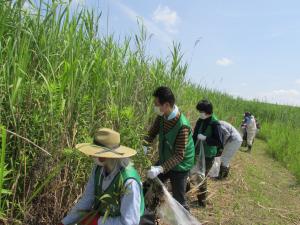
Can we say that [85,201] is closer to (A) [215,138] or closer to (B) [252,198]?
(A) [215,138]

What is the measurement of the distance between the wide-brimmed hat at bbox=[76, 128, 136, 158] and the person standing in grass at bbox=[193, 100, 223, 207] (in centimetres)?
283

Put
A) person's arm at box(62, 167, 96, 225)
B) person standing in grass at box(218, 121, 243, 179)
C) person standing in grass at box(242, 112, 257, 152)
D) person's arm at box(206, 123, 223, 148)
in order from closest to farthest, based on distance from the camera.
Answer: person's arm at box(62, 167, 96, 225) → person's arm at box(206, 123, 223, 148) → person standing in grass at box(218, 121, 243, 179) → person standing in grass at box(242, 112, 257, 152)

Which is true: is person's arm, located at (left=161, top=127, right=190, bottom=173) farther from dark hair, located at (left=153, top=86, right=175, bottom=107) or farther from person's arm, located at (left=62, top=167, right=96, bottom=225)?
person's arm, located at (left=62, top=167, right=96, bottom=225)

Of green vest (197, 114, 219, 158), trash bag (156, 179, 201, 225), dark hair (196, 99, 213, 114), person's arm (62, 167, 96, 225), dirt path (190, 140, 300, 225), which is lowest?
dirt path (190, 140, 300, 225)

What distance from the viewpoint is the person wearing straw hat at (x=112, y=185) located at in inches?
90.9

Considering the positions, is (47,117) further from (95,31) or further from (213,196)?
(213,196)

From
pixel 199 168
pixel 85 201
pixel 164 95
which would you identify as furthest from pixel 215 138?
pixel 85 201

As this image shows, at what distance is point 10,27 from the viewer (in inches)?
113

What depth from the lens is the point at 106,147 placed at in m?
2.39

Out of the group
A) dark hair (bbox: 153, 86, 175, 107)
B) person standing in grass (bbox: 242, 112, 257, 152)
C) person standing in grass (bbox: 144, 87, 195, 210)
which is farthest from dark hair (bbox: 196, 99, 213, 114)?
person standing in grass (bbox: 242, 112, 257, 152)

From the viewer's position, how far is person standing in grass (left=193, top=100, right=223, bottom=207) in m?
5.13

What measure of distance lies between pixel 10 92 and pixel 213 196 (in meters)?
4.10

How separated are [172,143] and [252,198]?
123 inches

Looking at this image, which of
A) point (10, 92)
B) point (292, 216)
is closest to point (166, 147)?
point (10, 92)
